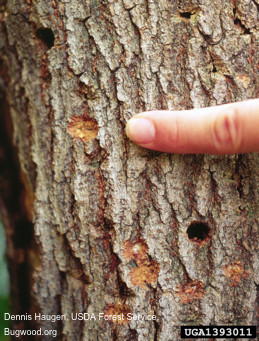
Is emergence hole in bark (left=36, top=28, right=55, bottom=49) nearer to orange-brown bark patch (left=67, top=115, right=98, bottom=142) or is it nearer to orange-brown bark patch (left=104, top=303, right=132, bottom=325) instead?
orange-brown bark patch (left=67, top=115, right=98, bottom=142)

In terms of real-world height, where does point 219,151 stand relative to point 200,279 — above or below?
above

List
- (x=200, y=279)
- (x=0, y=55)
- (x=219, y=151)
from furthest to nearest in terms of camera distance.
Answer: (x=0, y=55) → (x=200, y=279) → (x=219, y=151)

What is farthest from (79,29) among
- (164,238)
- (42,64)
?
(164,238)

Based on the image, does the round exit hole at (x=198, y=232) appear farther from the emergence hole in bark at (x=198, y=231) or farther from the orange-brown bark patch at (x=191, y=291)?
the orange-brown bark patch at (x=191, y=291)

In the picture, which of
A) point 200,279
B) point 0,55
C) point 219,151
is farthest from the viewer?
point 0,55

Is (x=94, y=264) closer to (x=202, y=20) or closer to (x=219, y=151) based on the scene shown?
(x=219, y=151)

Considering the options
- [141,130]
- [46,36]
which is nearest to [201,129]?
[141,130]

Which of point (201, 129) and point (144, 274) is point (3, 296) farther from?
point (201, 129)
